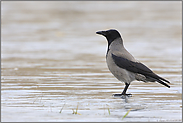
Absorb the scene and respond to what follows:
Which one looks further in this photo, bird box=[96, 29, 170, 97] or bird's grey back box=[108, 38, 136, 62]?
bird's grey back box=[108, 38, 136, 62]

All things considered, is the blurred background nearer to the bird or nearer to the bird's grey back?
the bird

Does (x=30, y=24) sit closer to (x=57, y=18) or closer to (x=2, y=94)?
(x=57, y=18)

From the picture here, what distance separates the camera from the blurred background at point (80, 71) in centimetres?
674

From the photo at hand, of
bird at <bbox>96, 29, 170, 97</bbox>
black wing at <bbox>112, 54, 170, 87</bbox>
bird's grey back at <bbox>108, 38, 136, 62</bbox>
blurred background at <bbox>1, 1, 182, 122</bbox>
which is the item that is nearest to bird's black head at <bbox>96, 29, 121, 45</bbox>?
bird's grey back at <bbox>108, 38, 136, 62</bbox>

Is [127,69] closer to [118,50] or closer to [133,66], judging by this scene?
[133,66]

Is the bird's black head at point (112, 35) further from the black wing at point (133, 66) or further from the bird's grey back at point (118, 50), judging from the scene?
the black wing at point (133, 66)

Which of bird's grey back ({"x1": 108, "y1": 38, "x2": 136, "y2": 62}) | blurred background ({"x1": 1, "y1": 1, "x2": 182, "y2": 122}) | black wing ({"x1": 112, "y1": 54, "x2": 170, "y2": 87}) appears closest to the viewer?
blurred background ({"x1": 1, "y1": 1, "x2": 182, "y2": 122})

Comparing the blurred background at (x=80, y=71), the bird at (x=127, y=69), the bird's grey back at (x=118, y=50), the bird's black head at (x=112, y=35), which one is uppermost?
the bird's black head at (x=112, y=35)

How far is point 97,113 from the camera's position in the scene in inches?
259

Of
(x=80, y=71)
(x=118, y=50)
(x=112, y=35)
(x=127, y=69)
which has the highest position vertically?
(x=112, y=35)

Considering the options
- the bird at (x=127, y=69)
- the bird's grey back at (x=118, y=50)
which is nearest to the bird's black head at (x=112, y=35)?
the bird's grey back at (x=118, y=50)

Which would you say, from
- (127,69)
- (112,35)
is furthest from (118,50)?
(127,69)

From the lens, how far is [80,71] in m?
11.5

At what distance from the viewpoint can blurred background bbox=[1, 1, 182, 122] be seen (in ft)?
22.1
